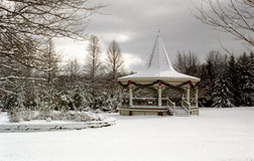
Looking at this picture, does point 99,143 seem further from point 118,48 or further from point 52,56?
point 118,48

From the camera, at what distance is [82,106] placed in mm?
32969

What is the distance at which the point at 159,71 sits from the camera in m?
28.0

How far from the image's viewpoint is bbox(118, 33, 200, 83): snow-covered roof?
26.4m

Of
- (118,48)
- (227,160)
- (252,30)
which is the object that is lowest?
(227,160)

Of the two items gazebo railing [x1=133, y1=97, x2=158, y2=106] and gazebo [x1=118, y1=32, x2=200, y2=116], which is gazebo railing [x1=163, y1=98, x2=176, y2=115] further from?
gazebo railing [x1=133, y1=97, x2=158, y2=106]

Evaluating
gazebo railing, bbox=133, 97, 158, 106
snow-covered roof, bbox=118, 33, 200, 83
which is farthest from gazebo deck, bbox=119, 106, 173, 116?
snow-covered roof, bbox=118, 33, 200, 83

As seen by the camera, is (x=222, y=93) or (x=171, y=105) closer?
(x=171, y=105)

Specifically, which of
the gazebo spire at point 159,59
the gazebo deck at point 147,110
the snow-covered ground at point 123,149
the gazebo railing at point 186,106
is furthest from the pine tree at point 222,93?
the snow-covered ground at point 123,149

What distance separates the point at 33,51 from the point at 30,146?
175 inches

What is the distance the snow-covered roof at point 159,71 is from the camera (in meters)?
26.4

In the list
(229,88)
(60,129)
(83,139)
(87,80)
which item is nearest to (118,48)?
(87,80)

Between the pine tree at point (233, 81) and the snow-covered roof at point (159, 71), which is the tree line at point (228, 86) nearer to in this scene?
the pine tree at point (233, 81)

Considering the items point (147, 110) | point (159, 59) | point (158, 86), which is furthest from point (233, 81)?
point (147, 110)

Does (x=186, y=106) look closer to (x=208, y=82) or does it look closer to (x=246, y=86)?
(x=246, y=86)
